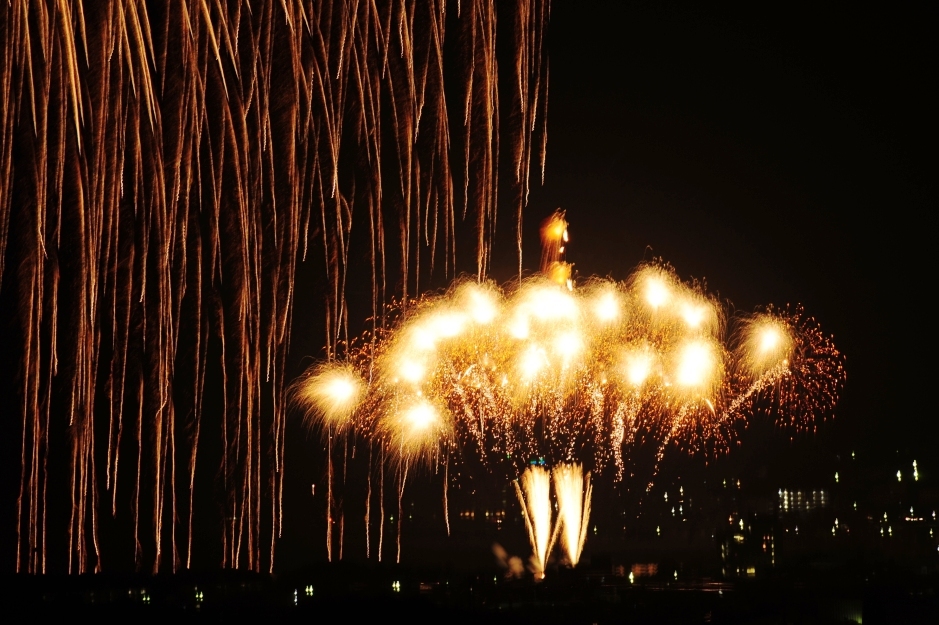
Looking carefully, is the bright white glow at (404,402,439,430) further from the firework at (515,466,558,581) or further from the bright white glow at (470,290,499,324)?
the firework at (515,466,558,581)

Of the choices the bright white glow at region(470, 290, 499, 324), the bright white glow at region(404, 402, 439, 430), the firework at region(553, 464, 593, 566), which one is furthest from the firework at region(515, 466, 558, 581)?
the bright white glow at region(470, 290, 499, 324)

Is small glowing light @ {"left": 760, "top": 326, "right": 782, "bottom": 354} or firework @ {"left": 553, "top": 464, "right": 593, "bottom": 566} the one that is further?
firework @ {"left": 553, "top": 464, "right": 593, "bottom": 566}

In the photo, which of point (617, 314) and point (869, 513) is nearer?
point (617, 314)

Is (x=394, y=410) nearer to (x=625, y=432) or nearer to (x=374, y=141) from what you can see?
(x=625, y=432)

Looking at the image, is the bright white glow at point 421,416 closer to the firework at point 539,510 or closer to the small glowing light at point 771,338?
the firework at point 539,510

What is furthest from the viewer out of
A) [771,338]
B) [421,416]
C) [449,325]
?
[421,416]

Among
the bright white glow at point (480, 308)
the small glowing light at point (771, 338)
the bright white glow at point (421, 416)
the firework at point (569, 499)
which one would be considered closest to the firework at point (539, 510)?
the firework at point (569, 499)

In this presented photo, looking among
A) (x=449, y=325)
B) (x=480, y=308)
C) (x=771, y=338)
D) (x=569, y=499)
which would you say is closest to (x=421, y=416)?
(x=449, y=325)

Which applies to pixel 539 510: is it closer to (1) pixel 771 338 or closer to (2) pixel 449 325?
(2) pixel 449 325

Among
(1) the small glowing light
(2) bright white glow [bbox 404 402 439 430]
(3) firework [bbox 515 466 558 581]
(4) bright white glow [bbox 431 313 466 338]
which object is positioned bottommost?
(3) firework [bbox 515 466 558 581]

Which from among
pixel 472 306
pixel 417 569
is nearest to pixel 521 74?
pixel 417 569

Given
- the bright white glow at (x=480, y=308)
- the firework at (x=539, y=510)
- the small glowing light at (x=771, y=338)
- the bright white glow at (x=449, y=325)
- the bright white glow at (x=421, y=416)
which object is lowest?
the firework at (x=539, y=510)
